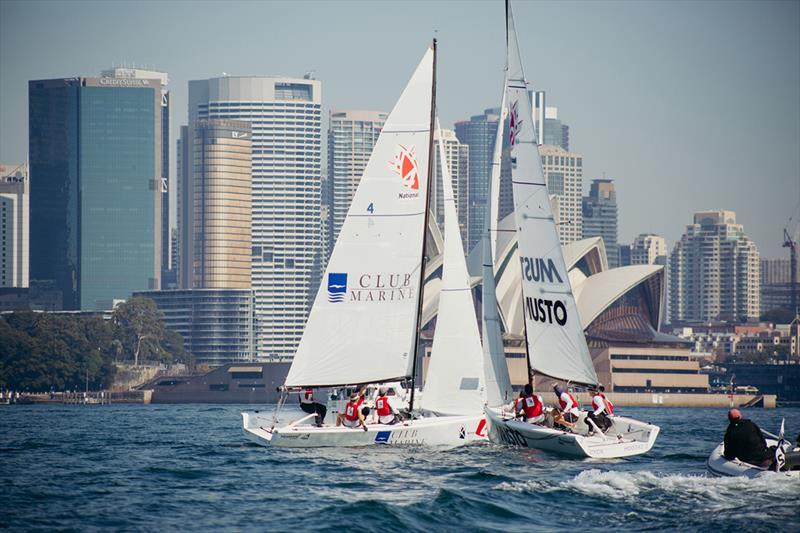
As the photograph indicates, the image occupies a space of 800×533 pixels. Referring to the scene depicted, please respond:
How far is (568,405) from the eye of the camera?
3005 centimetres

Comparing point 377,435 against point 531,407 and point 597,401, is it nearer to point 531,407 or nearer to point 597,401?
point 531,407

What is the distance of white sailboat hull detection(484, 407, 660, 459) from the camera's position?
28.8m

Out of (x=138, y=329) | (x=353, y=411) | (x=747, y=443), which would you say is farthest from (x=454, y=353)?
(x=138, y=329)

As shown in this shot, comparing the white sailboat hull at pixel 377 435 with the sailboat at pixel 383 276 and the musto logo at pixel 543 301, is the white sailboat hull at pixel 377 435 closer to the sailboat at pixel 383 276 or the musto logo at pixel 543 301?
the sailboat at pixel 383 276

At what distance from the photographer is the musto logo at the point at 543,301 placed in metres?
32.0

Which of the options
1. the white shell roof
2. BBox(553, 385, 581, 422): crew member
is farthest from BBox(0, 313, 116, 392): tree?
BBox(553, 385, 581, 422): crew member

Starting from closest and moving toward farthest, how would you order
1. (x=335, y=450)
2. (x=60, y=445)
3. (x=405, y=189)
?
(x=335, y=450) < (x=405, y=189) < (x=60, y=445)

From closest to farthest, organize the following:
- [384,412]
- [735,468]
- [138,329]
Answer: [735,468] < [384,412] < [138,329]

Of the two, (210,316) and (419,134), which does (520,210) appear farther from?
(210,316)

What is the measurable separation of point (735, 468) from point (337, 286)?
12.2 m

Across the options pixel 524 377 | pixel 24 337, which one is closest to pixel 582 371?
pixel 524 377

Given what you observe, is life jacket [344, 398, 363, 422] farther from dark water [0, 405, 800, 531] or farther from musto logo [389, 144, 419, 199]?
musto logo [389, 144, 419, 199]

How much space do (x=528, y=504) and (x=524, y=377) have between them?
105906mm

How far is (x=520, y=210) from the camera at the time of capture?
107 ft
